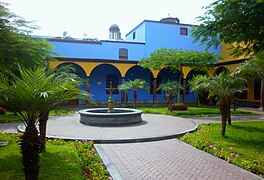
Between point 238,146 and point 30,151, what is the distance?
621cm

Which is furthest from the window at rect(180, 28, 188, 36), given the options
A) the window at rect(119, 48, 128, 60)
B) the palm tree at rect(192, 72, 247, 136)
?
the palm tree at rect(192, 72, 247, 136)

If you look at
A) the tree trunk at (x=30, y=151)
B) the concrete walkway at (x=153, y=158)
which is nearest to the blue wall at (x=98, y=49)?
the concrete walkway at (x=153, y=158)

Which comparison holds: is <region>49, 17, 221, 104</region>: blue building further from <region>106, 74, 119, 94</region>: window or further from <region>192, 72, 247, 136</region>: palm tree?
<region>192, 72, 247, 136</region>: palm tree

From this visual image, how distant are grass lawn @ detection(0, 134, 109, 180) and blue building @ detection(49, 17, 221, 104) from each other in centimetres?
1703

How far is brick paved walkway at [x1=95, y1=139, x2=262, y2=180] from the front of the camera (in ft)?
16.8

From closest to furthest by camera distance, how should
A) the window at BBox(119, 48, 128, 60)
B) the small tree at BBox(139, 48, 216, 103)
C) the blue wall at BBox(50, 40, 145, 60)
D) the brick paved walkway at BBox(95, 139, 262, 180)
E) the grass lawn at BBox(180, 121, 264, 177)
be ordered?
the brick paved walkway at BBox(95, 139, 262, 180), the grass lawn at BBox(180, 121, 264, 177), the small tree at BBox(139, 48, 216, 103), the blue wall at BBox(50, 40, 145, 60), the window at BBox(119, 48, 128, 60)

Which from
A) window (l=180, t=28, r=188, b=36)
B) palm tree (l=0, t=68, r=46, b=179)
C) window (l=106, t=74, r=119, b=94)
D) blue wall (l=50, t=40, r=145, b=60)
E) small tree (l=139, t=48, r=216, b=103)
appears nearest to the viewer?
palm tree (l=0, t=68, r=46, b=179)

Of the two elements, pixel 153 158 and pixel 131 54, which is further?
pixel 131 54

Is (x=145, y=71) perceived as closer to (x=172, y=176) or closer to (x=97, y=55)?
(x=97, y=55)

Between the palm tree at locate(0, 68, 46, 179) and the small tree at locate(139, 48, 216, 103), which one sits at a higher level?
the small tree at locate(139, 48, 216, 103)

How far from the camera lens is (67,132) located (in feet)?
31.2

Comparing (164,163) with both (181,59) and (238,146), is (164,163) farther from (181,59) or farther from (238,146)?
(181,59)

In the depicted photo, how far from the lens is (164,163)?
5.97 m

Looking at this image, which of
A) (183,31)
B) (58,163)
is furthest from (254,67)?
(183,31)
